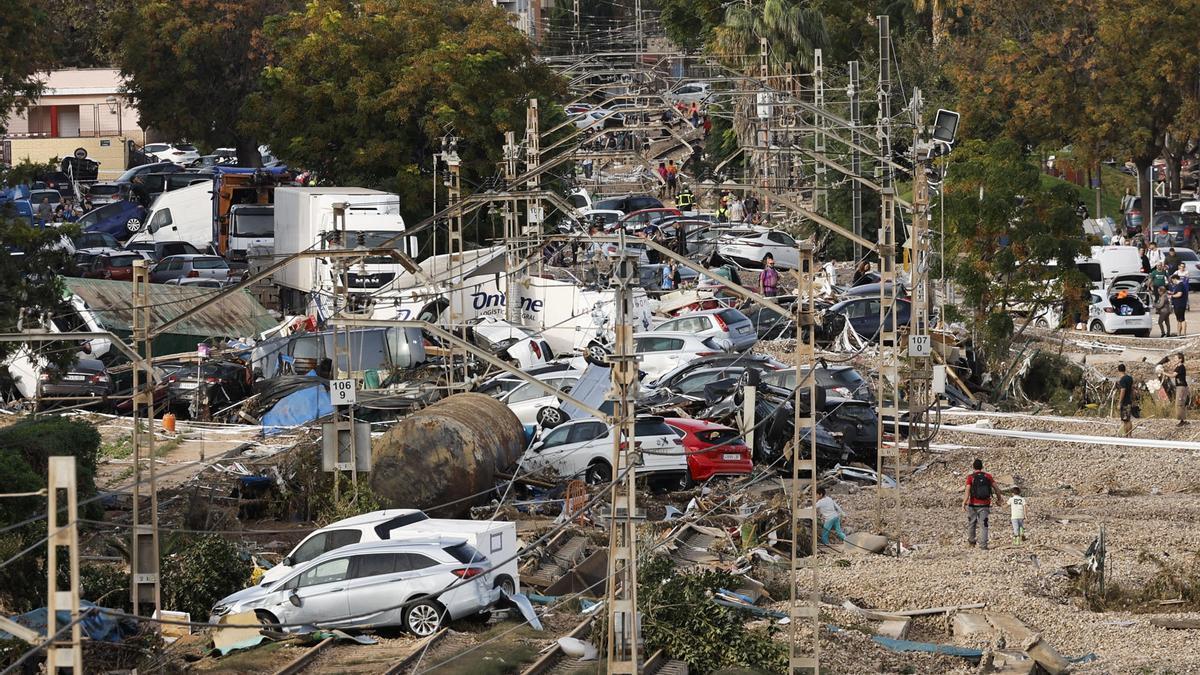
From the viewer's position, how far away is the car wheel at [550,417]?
32.8 meters

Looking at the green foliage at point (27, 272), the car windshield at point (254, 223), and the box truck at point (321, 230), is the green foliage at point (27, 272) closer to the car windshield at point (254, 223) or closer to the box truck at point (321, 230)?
the box truck at point (321, 230)

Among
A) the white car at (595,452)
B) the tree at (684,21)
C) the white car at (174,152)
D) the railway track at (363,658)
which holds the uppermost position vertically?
the tree at (684,21)

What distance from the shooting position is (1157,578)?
25266 mm

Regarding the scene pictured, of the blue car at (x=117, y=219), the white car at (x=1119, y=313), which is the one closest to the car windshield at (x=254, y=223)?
the blue car at (x=117, y=219)

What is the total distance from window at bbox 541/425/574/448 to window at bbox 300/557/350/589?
27.3ft

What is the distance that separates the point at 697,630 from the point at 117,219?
4509 cm

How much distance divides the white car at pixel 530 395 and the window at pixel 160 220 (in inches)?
1072

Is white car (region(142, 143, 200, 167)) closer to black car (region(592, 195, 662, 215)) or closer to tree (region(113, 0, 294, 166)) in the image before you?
tree (region(113, 0, 294, 166))

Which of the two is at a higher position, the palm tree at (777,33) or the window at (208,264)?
the palm tree at (777,33)

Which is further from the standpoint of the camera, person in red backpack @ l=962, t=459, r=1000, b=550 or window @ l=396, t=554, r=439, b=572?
person in red backpack @ l=962, t=459, r=1000, b=550

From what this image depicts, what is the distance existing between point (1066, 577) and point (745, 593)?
4366 millimetres

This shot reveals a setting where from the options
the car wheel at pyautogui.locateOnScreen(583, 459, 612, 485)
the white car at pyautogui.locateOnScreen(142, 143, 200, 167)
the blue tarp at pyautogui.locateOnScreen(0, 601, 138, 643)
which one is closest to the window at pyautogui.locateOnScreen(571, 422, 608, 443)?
the car wheel at pyautogui.locateOnScreen(583, 459, 612, 485)

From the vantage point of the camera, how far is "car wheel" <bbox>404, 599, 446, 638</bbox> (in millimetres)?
22312

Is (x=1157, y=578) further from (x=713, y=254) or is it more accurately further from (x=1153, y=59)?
(x=1153, y=59)
